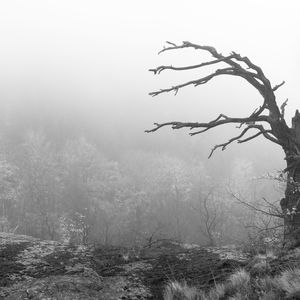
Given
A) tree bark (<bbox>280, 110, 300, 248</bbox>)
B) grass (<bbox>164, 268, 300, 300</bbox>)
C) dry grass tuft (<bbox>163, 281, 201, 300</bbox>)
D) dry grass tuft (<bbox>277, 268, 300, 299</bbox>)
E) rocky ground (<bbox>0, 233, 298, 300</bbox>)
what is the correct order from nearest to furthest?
dry grass tuft (<bbox>277, 268, 300, 299</bbox>), grass (<bbox>164, 268, 300, 300</bbox>), dry grass tuft (<bbox>163, 281, 201, 300</bbox>), rocky ground (<bbox>0, 233, 298, 300</bbox>), tree bark (<bbox>280, 110, 300, 248</bbox>)

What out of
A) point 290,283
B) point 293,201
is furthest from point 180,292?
point 293,201

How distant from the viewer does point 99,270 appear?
285 inches

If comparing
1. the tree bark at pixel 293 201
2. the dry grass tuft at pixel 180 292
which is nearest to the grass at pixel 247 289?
the dry grass tuft at pixel 180 292

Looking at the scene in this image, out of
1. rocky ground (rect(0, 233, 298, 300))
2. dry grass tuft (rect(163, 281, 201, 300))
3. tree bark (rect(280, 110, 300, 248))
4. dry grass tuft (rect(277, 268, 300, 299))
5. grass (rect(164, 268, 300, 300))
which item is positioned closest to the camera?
dry grass tuft (rect(277, 268, 300, 299))

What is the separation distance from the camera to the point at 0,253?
→ 795 centimetres

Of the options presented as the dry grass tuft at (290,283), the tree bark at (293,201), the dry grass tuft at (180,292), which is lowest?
the dry grass tuft at (180,292)

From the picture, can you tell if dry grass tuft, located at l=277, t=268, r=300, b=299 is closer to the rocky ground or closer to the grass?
the grass

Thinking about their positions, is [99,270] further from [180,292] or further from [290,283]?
[290,283]

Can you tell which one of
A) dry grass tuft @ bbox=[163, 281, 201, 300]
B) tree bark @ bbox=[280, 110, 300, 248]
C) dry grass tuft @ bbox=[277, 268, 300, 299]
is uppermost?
tree bark @ bbox=[280, 110, 300, 248]

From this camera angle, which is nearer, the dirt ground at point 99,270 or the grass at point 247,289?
the grass at point 247,289

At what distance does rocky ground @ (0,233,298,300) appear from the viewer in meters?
5.81

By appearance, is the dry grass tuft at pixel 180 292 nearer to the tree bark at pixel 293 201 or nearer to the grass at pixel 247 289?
the grass at pixel 247 289

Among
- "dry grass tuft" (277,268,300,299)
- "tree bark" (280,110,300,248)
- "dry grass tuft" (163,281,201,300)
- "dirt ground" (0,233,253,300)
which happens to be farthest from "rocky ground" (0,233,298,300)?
"tree bark" (280,110,300,248)

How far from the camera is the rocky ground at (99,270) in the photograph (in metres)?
5.81
